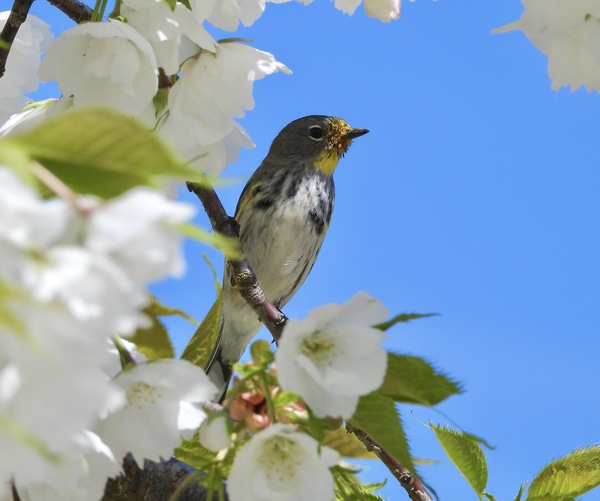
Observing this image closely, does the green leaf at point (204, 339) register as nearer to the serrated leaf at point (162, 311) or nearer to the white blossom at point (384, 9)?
the serrated leaf at point (162, 311)

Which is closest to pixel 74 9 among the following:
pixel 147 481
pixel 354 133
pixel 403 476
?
pixel 147 481

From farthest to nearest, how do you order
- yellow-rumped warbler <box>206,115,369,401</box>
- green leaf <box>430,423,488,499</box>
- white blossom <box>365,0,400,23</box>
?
yellow-rumped warbler <box>206,115,369,401</box> < white blossom <box>365,0,400,23</box> < green leaf <box>430,423,488,499</box>

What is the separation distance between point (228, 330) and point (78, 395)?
394cm

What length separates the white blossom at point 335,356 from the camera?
3.91 ft

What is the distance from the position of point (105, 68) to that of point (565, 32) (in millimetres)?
969

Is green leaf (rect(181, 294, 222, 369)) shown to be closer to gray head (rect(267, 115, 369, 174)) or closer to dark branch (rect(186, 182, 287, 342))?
dark branch (rect(186, 182, 287, 342))

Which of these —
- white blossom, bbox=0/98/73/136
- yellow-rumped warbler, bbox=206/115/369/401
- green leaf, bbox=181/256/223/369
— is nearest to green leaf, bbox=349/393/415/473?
green leaf, bbox=181/256/223/369

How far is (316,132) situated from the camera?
214 inches

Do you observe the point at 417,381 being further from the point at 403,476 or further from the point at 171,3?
the point at 171,3

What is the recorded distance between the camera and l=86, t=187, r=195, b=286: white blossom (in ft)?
2.43

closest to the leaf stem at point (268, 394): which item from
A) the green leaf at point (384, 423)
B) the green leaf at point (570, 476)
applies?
the green leaf at point (384, 423)

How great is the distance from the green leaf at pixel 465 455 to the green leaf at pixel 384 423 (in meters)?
0.32

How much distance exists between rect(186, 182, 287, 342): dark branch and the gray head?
274cm

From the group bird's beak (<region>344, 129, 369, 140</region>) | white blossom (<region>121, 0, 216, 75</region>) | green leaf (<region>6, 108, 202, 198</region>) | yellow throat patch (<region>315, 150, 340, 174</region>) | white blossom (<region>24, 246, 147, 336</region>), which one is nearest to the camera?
white blossom (<region>24, 246, 147, 336</region>)
